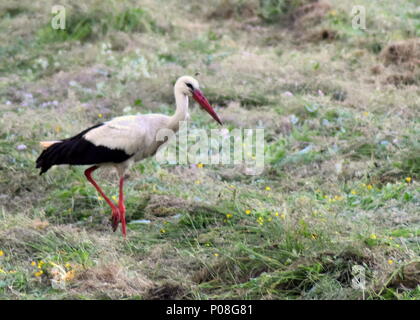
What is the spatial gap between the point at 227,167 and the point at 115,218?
1.66m

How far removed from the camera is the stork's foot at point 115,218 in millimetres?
5254

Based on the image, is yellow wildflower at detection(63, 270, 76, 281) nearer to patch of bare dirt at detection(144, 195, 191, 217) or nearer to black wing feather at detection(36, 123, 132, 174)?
patch of bare dirt at detection(144, 195, 191, 217)

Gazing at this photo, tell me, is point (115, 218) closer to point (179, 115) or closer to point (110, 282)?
point (179, 115)

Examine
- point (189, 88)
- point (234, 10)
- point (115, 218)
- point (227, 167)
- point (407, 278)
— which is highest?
point (189, 88)

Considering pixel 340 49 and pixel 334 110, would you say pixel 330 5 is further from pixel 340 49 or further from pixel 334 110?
pixel 334 110

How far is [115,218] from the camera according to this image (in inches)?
208

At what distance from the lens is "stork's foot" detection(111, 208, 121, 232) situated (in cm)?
525

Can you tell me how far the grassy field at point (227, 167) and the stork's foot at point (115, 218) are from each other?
8 centimetres

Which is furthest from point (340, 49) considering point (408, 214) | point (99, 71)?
point (408, 214)

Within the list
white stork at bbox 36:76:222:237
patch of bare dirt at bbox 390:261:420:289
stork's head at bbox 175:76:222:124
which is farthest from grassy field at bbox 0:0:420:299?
stork's head at bbox 175:76:222:124

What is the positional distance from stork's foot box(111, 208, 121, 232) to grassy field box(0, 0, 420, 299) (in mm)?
78

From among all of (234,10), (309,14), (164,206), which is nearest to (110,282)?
(164,206)
